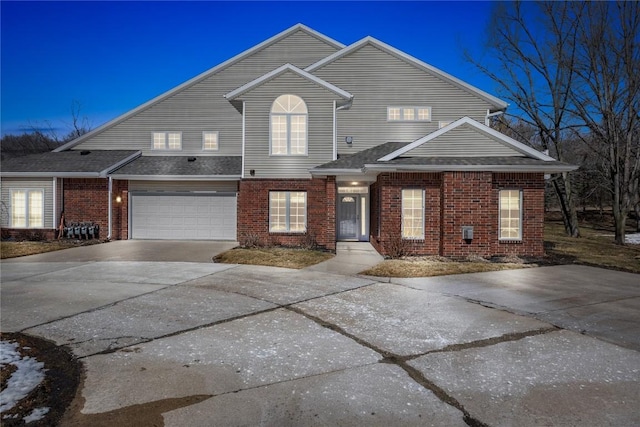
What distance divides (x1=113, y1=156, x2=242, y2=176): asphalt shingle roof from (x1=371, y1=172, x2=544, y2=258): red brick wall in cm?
757

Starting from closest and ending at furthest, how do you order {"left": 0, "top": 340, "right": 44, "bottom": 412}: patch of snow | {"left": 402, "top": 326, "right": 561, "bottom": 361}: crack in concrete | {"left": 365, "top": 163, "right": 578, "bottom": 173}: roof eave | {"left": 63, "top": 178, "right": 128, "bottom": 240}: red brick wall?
1. {"left": 0, "top": 340, "right": 44, "bottom": 412}: patch of snow
2. {"left": 402, "top": 326, "right": 561, "bottom": 361}: crack in concrete
3. {"left": 365, "top": 163, "right": 578, "bottom": 173}: roof eave
4. {"left": 63, "top": 178, "right": 128, "bottom": 240}: red brick wall

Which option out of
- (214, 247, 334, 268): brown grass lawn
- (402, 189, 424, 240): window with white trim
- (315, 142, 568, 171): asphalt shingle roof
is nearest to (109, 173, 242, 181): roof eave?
(315, 142, 568, 171): asphalt shingle roof

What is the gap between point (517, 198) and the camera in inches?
547

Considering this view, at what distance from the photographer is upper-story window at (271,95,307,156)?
54.9 ft

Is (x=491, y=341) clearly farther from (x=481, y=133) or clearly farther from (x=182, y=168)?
(x=182, y=168)

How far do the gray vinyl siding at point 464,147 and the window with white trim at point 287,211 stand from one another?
5126 millimetres

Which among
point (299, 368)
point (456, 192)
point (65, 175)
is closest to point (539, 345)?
point (299, 368)

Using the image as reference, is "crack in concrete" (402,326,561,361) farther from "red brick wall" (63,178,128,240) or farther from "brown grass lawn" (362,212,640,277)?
"red brick wall" (63,178,128,240)

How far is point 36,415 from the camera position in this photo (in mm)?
3461

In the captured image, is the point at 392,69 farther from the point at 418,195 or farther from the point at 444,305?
the point at 444,305

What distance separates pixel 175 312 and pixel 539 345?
5531 mm

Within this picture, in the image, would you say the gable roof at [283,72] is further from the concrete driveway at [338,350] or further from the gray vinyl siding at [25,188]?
the concrete driveway at [338,350]

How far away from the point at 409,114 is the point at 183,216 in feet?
38.4

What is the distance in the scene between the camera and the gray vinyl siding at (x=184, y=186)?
18.6 m
